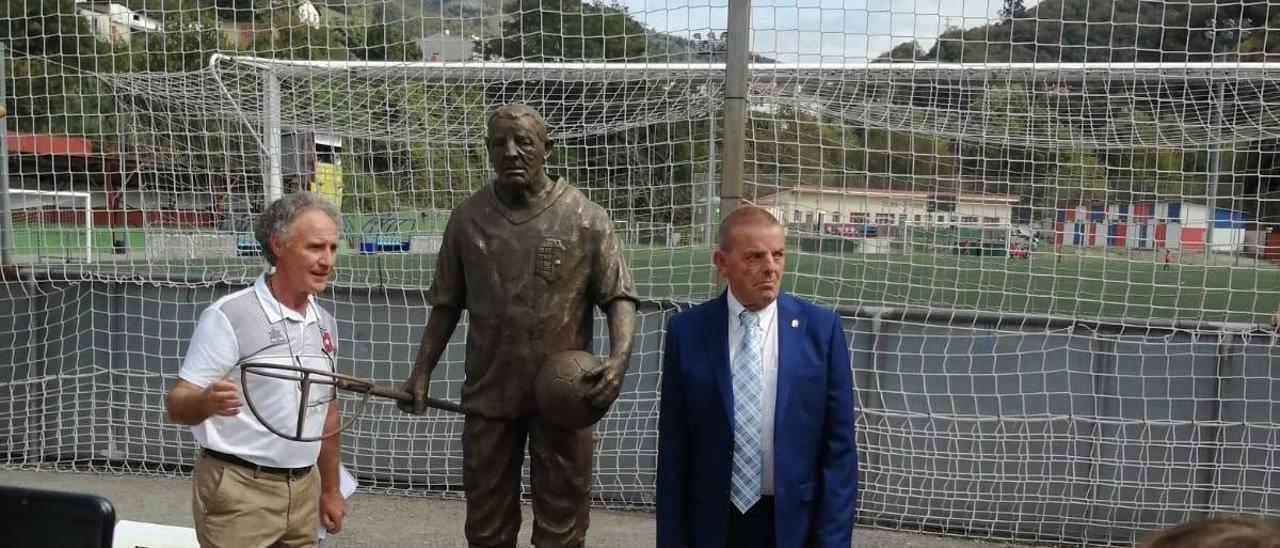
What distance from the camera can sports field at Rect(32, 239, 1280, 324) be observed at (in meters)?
6.89

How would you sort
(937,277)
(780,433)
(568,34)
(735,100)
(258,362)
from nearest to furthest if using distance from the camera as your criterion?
(258,362) → (780,433) → (735,100) → (568,34) → (937,277)

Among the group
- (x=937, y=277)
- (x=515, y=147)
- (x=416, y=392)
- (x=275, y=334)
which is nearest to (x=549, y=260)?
(x=515, y=147)

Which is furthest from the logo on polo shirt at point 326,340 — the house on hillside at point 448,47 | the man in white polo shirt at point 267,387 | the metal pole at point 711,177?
the house on hillside at point 448,47

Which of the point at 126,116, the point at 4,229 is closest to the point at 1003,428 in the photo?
the point at 4,229

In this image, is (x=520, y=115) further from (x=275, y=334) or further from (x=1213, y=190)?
(x=1213, y=190)

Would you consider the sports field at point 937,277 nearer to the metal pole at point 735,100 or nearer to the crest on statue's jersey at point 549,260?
the metal pole at point 735,100

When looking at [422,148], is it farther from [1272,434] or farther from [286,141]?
[1272,434]

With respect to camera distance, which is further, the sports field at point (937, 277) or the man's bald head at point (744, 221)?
the sports field at point (937, 277)

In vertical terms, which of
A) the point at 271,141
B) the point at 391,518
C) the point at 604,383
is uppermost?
the point at 271,141

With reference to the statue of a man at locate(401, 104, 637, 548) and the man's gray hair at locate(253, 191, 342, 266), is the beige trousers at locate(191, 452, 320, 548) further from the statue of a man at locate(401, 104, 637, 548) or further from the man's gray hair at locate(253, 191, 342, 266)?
the man's gray hair at locate(253, 191, 342, 266)

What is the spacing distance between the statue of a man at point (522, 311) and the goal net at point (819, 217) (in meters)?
1.27

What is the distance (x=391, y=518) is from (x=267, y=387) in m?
3.11

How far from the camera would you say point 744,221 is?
321cm

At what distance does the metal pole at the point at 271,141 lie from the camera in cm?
728
